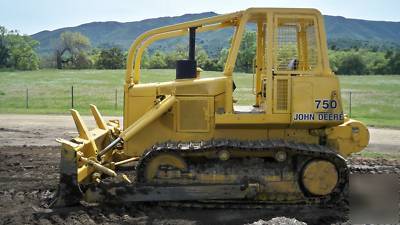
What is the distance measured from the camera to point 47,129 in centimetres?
2047

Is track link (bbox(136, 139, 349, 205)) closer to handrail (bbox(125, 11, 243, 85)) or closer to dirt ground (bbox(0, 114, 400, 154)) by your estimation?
handrail (bbox(125, 11, 243, 85))

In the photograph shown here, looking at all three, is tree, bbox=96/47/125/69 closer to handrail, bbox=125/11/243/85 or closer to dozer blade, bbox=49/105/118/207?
handrail, bbox=125/11/243/85

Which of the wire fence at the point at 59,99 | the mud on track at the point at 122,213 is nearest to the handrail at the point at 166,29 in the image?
the mud on track at the point at 122,213

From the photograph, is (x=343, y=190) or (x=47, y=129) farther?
(x=47, y=129)

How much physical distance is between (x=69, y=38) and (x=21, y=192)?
13720 centimetres

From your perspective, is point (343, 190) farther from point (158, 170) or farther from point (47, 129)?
point (47, 129)

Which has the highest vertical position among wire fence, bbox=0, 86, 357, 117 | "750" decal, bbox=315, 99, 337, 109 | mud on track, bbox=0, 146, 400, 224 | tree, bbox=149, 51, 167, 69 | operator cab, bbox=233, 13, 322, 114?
tree, bbox=149, 51, 167, 69

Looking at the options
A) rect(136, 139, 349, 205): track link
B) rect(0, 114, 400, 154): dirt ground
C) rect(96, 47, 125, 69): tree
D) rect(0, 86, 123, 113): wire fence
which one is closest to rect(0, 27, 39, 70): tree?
rect(96, 47, 125, 69): tree

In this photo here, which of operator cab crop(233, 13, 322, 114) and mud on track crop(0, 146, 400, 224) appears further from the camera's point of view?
operator cab crop(233, 13, 322, 114)

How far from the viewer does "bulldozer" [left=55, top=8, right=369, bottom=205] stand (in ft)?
27.9

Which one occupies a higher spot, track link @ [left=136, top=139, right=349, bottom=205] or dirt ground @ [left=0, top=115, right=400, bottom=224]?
track link @ [left=136, top=139, right=349, bottom=205]

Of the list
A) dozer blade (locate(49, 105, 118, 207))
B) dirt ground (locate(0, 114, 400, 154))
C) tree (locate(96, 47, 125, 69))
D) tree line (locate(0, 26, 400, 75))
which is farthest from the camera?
tree line (locate(0, 26, 400, 75))

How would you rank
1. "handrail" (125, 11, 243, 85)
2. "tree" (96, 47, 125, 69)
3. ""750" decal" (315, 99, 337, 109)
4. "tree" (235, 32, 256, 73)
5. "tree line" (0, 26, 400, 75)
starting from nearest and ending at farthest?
""750" decal" (315, 99, 337, 109) → "handrail" (125, 11, 243, 85) → "tree" (235, 32, 256, 73) → "tree" (96, 47, 125, 69) → "tree line" (0, 26, 400, 75)

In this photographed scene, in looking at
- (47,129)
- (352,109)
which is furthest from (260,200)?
(352,109)
